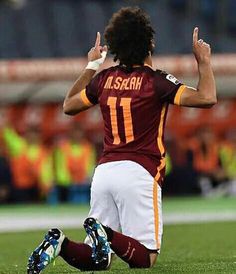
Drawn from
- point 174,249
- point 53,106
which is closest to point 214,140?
point 53,106

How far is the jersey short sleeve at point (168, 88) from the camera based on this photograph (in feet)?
24.7

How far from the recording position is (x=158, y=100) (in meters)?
7.70

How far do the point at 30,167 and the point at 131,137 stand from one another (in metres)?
13.7

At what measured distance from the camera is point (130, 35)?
764 cm

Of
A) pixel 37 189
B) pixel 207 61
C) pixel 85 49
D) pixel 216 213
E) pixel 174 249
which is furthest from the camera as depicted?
pixel 85 49

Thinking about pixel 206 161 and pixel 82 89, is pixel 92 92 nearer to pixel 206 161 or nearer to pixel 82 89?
pixel 82 89

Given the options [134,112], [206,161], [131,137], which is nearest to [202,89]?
[134,112]

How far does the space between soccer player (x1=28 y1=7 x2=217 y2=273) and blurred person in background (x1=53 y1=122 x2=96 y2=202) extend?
43.6 feet

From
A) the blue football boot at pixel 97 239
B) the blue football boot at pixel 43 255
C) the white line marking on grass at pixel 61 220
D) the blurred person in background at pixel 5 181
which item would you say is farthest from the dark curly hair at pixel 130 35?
the blurred person in background at pixel 5 181

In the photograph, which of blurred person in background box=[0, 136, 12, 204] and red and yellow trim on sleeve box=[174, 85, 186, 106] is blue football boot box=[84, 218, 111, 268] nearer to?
red and yellow trim on sleeve box=[174, 85, 186, 106]

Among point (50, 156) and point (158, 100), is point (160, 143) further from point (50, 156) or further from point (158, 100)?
point (50, 156)

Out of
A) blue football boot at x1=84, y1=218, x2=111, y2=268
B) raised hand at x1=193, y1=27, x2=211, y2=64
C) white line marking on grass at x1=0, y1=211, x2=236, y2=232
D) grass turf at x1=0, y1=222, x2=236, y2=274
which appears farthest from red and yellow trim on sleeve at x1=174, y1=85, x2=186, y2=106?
white line marking on grass at x1=0, y1=211, x2=236, y2=232

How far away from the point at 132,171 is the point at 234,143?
51.1 ft

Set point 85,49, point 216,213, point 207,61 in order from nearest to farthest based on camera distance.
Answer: point 207,61 → point 216,213 → point 85,49
